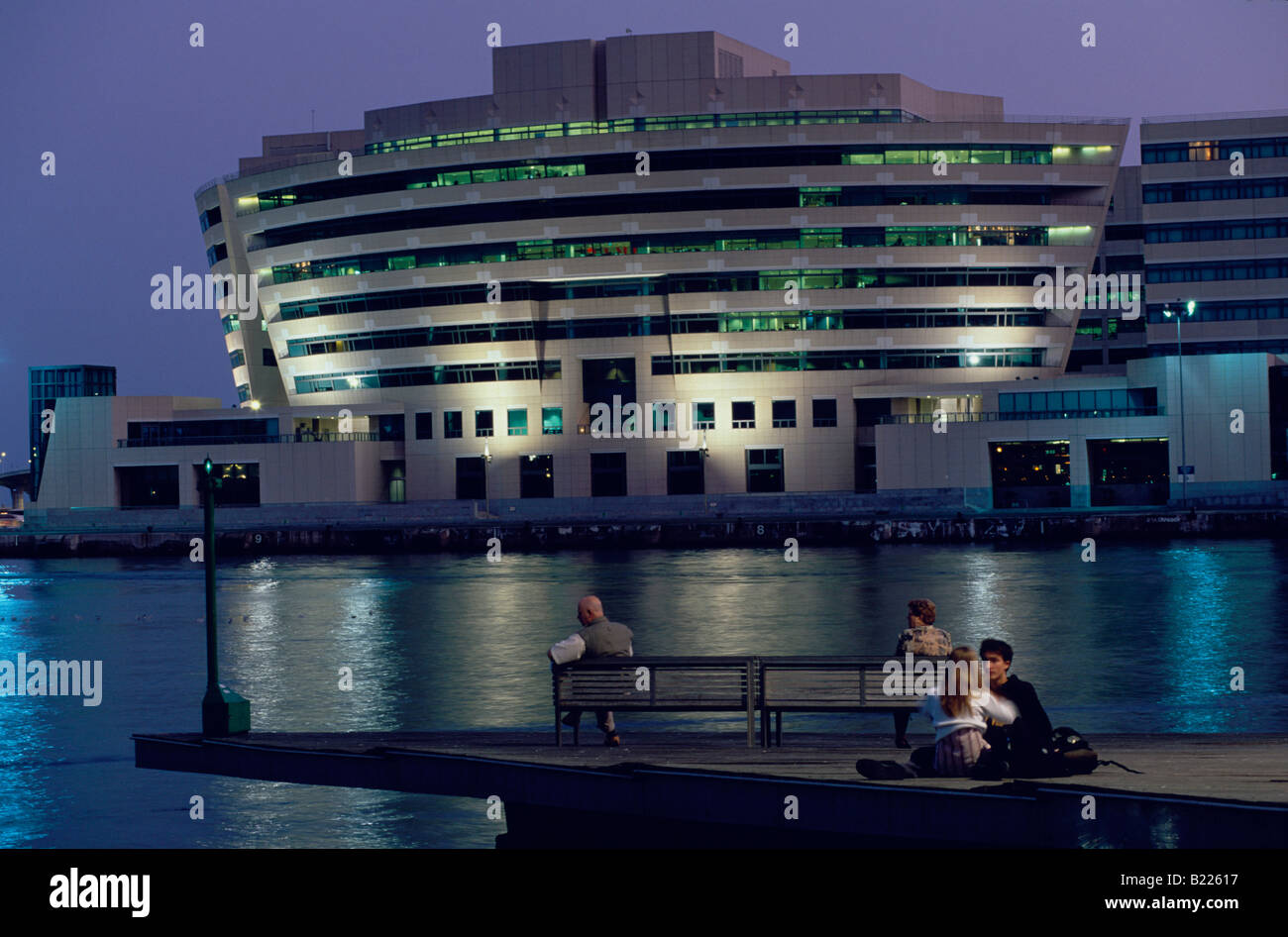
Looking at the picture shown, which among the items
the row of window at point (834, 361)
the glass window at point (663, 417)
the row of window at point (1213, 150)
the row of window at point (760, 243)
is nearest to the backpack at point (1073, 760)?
the glass window at point (663, 417)

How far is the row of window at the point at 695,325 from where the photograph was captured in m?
112

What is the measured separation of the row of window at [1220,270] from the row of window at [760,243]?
9557 millimetres

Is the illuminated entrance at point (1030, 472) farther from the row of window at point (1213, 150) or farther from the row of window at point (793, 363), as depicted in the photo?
the row of window at point (1213, 150)

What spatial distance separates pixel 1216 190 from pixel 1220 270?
6571 mm

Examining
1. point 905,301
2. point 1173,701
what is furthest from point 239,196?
point 1173,701

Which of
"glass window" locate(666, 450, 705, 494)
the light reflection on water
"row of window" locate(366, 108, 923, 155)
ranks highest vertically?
"row of window" locate(366, 108, 923, 155)

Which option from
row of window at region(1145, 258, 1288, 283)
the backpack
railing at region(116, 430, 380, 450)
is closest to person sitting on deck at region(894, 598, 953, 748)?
the backpack

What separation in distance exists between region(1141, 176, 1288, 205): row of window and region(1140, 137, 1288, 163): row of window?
199 cm

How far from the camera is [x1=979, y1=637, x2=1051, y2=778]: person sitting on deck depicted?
1366 cm

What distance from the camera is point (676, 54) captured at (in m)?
114

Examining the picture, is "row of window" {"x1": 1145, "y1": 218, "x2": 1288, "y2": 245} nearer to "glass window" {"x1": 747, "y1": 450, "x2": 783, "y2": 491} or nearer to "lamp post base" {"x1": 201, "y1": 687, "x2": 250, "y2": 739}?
"glass window" {"x1": 747, "y1": 450, "x2": 783, "y2": 491}

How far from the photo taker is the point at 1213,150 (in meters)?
117
